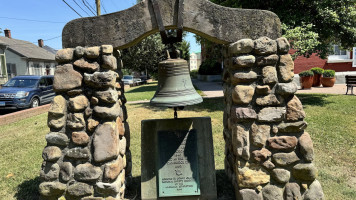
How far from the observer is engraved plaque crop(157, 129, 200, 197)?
120 inches

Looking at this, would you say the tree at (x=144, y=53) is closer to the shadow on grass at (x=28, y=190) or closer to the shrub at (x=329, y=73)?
the shrub at (x=329, y=73)

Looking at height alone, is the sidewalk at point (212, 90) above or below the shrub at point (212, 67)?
below

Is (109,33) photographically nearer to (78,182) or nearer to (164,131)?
(164,131)

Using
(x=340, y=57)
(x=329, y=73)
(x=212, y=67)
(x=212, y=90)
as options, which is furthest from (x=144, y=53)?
(x=340, y=57)

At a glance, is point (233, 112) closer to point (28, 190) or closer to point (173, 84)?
point (173, 84)

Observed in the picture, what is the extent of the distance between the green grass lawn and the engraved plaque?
1.80 ft

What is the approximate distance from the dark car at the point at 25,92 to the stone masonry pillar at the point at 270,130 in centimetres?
1102

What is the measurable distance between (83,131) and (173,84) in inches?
45.4

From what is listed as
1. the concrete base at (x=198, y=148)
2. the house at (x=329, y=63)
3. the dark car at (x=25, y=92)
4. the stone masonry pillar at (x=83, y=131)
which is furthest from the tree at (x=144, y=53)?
the stone masonry pillar at (x=83, y=131)

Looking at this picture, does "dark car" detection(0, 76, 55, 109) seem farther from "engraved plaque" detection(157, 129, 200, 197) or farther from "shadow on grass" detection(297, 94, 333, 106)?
"shadow on grass" detection(297, 94, 333, 106)

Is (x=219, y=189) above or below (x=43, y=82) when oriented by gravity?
below

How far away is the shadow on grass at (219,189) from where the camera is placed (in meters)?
3.22

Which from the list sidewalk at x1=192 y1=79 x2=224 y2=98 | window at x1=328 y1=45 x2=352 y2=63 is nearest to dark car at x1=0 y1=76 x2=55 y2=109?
sidewalk at x1=192 y1=79 x2=224 y2=98

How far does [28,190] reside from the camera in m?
3.70
